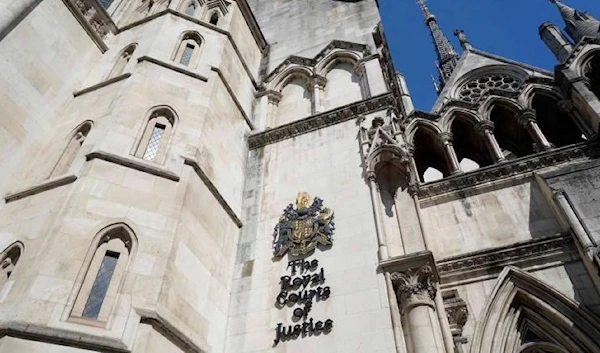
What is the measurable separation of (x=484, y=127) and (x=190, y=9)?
964 centimetres

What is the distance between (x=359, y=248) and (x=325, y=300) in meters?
1.22

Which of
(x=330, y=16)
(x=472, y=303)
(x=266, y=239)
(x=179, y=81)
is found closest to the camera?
(x=472, y=303)

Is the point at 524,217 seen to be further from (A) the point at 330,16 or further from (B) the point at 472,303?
(A) the point at 330,16

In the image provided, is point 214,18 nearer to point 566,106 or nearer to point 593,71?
point 566,106

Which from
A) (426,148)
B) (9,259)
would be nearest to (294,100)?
(426,148)

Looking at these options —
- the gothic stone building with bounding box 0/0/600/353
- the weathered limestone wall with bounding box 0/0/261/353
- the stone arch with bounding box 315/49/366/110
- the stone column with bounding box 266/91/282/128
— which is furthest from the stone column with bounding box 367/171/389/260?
the stone column with bounding box 266/91/282/128

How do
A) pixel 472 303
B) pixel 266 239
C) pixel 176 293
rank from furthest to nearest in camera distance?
1. pixel 266 239
2. pixel 472 303
3. pixel 176 293

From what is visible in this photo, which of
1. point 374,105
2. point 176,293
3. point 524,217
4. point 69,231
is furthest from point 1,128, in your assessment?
point 524,217

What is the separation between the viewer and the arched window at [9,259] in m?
6.81

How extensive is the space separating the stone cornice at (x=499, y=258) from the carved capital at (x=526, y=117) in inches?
181

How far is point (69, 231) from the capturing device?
6730 mm

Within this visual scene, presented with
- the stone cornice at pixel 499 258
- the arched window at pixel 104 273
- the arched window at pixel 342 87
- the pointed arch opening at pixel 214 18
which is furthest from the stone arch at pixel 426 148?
the arched window at pixel 104 273

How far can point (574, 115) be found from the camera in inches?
473

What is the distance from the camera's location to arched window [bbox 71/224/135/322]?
6.23m
